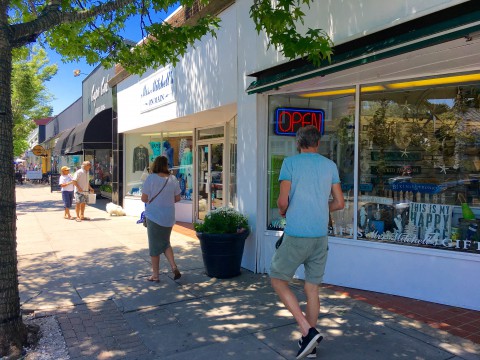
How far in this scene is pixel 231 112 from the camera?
825 centimetres

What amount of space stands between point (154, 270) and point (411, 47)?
167 inches

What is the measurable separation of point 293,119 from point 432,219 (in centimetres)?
236

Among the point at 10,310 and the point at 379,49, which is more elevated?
the point at 379,49

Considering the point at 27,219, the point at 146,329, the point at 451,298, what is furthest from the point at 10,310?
the point at 27,219

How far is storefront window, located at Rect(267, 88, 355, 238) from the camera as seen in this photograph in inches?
230

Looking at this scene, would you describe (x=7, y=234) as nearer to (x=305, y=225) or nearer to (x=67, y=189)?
(x=305, y=225)

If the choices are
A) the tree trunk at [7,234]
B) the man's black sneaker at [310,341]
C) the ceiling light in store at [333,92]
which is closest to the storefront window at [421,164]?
the ceiling light in store at [333,92]

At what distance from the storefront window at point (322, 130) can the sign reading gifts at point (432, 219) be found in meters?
0.89

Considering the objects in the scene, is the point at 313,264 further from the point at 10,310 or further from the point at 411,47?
the point at 10,310

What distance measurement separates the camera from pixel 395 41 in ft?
13.0

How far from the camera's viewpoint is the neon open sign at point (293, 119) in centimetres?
620

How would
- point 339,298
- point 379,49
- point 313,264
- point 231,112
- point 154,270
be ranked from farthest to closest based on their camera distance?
point 231,112, point 154,270, point 339,298, point 379,49, point 313,264

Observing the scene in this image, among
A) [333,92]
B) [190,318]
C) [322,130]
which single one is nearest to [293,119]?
[322,130]

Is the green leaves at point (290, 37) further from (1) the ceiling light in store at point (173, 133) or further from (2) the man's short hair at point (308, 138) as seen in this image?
(1) the ceiling light in store at point (173, 133)
